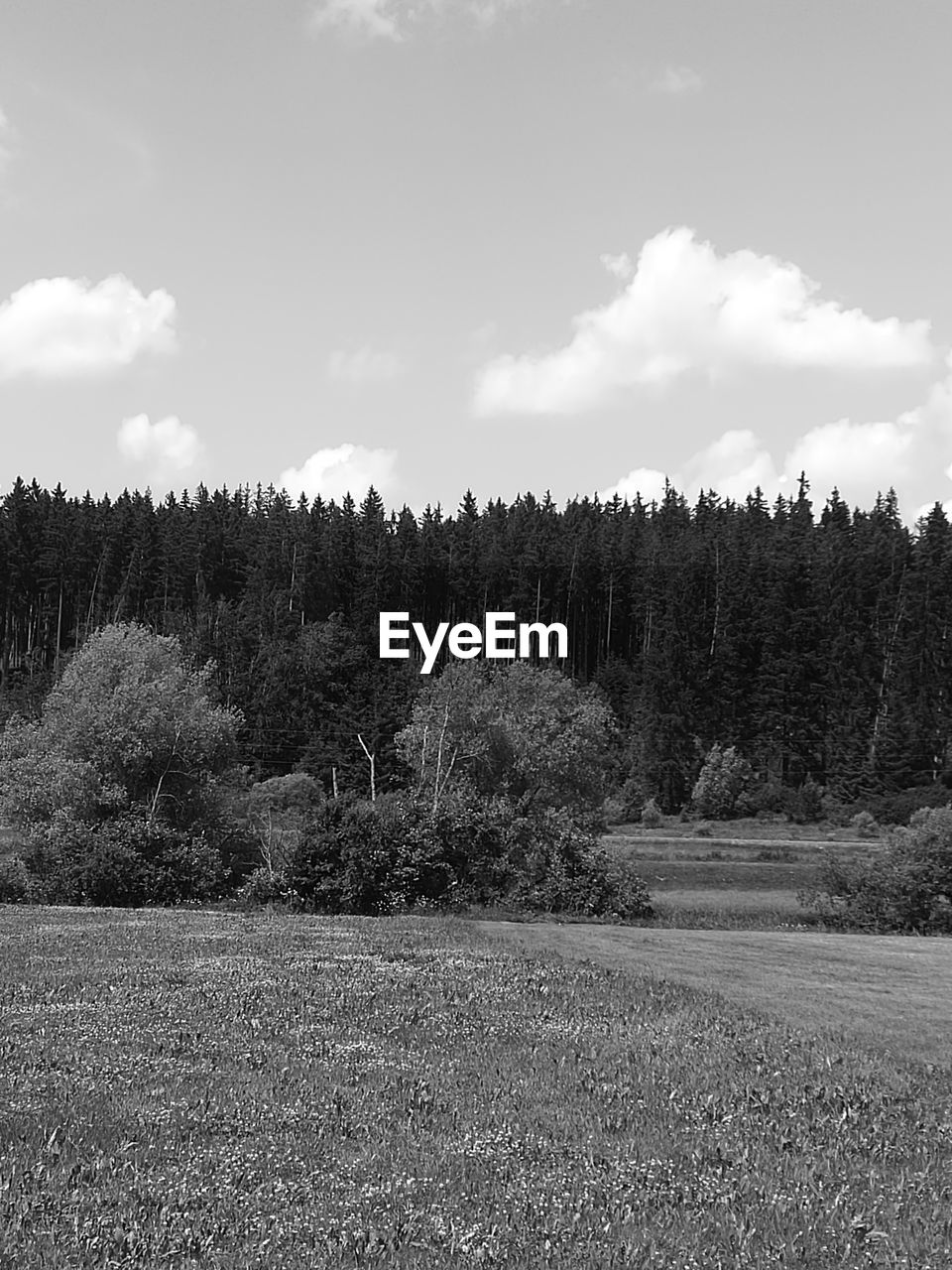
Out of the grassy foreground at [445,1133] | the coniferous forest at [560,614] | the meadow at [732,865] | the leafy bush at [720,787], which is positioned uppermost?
the coniferous forest at [560,614]

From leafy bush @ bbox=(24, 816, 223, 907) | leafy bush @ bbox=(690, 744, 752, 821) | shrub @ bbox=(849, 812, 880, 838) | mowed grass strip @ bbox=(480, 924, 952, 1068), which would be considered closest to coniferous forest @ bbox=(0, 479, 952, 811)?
leafy bush @ bbox=(690, 744, 752, 821)

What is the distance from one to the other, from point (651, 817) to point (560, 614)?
186 feet

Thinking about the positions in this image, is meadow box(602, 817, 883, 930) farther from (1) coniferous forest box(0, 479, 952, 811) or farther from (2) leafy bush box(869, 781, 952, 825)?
(1) coniferous forest box(0, 479, 952, 811)

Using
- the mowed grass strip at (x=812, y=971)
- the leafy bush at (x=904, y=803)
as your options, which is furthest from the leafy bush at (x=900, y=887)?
the leafy bush at (x=904, y=803)

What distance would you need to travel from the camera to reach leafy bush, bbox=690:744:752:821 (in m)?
123

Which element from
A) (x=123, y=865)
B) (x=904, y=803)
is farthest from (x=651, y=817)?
(x=123, y=865)

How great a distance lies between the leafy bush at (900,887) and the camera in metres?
48.8

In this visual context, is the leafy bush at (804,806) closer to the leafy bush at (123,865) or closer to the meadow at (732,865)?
the meadow at (732,865)

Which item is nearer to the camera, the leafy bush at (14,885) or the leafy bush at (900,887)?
the leafy bush at (900,887)

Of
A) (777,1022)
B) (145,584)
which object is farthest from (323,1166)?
(145,584)

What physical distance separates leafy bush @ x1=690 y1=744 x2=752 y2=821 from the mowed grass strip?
84.0m

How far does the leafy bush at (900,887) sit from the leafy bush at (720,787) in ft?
234

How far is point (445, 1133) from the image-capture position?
10453mm

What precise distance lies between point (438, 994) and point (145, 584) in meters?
148
